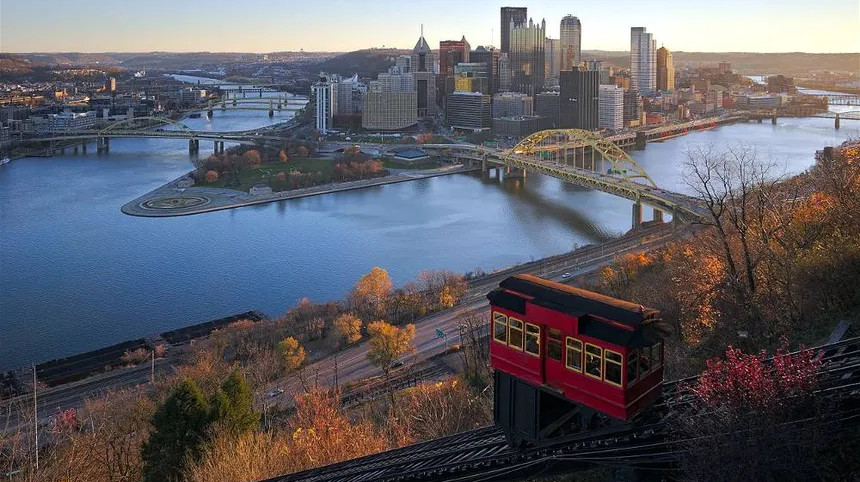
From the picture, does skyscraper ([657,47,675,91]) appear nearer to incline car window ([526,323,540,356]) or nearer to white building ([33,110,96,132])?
white building ([33,110,96,132])

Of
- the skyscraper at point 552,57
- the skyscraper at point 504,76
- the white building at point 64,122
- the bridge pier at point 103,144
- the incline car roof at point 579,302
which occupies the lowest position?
the incline car roof at point 579,302

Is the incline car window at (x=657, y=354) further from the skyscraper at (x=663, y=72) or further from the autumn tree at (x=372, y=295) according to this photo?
the skyscraper at (x=663, y=72)

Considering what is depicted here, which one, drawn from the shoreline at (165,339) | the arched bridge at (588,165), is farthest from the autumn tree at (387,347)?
the arched bridge at (588,165)

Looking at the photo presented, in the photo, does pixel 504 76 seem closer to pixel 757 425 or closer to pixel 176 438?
pixel 176 438

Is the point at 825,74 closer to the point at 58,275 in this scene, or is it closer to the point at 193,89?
the point at 193,89

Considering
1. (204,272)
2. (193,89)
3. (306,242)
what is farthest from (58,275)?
(193,89)

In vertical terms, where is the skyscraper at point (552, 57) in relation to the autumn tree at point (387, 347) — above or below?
above

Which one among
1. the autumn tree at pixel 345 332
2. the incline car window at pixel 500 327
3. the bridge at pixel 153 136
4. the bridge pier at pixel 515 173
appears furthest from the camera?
the bridge at pixel 153 136

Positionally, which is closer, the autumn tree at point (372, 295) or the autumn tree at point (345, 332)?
the autumn tree at point (345, 332)

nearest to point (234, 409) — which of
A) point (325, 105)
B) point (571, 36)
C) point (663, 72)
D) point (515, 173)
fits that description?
point (515, 173)
